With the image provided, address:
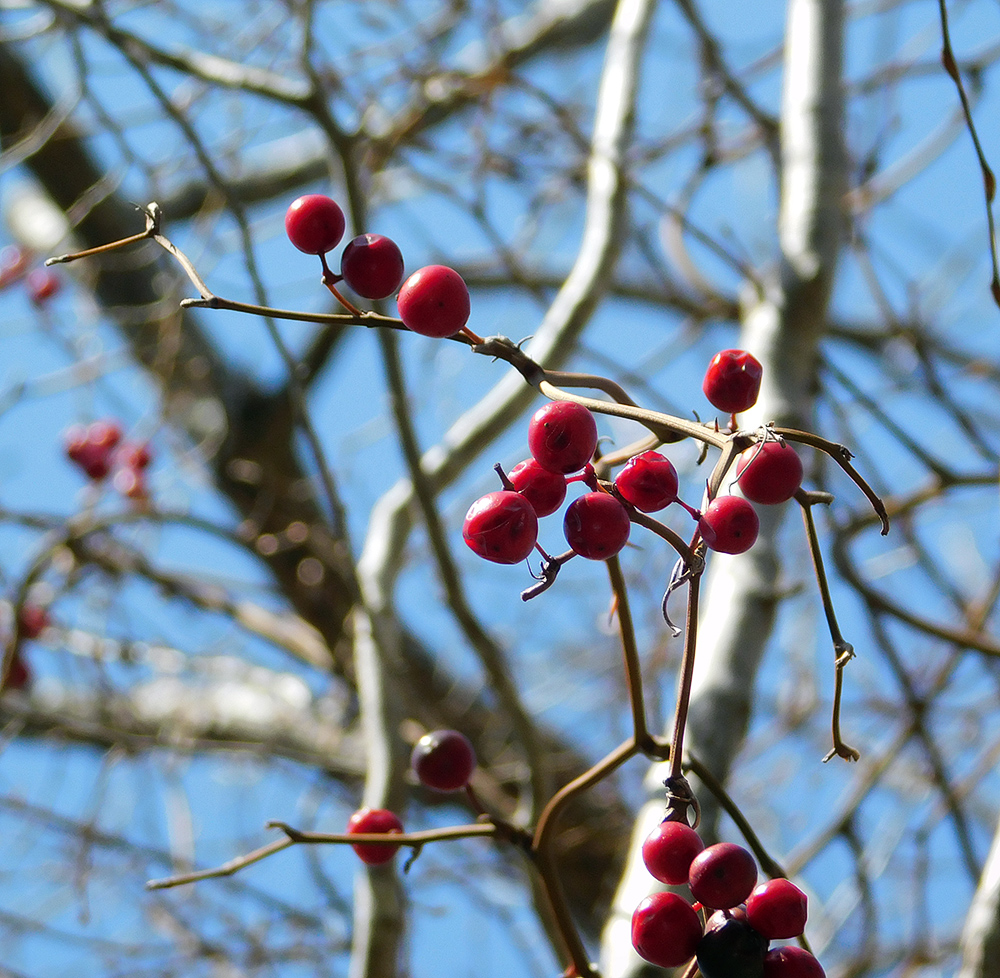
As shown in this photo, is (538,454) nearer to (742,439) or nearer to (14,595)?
(742,439)

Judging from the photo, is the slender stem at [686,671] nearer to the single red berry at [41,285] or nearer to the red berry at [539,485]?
the red berry at [539,485]

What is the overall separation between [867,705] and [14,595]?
2.19 m

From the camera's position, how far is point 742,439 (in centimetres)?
62

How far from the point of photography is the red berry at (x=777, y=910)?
66cm

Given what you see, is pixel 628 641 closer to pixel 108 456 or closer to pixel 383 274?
pixel 383 274

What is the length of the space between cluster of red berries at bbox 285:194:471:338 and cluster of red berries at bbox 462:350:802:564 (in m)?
0.09

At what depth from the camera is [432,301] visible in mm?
668

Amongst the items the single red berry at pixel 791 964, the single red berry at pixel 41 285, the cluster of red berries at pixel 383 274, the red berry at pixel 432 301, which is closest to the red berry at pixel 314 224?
the cluster of red berries at pixel 383 274

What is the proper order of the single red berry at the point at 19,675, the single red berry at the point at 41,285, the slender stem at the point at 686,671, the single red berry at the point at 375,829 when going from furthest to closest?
1. the single red berry at the point at 41,285
2. the single red berry at the point at 19,675
3. the single red berry at the point at 375,829
4. the slender stem at the point at 686,671

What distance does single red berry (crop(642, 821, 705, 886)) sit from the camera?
673 mm

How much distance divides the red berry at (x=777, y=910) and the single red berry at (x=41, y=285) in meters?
2.71

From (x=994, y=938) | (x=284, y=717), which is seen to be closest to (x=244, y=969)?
(x=284, y=717)

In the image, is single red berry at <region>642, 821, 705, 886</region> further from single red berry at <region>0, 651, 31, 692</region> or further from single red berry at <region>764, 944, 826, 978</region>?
single red berry at <region>0, 651, 31, 692</region>

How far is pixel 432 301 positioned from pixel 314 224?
0.48 feet
